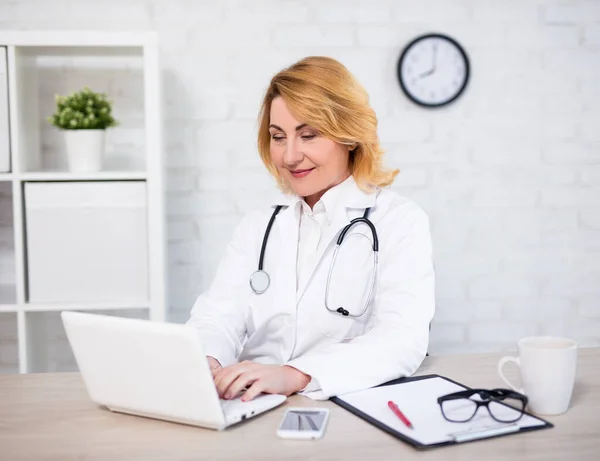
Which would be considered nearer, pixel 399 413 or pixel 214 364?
pixel 399 413

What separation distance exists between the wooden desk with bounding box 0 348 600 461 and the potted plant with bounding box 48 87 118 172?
130 centimetres

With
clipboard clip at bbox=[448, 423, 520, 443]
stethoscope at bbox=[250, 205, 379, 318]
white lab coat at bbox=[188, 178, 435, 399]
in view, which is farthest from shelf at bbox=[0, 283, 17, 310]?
clipboard clip at bbox=[448, 423, 520, 443]

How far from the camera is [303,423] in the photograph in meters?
1.22

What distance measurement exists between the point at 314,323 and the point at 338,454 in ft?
2.51

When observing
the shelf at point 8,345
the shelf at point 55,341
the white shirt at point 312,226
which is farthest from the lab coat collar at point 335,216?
the shelf at point 8,345

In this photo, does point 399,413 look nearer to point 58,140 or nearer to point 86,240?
point 86,240

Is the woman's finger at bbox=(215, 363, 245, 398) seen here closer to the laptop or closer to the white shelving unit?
the laptop

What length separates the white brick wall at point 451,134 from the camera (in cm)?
288

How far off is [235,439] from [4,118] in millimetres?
1759

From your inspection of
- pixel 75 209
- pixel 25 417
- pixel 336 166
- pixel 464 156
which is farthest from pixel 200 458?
pixel 464 156

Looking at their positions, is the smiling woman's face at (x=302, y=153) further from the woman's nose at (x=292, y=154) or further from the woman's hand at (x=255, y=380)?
the woman's hand at (x=255, y=380)

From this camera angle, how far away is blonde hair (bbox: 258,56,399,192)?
1805 millimetres

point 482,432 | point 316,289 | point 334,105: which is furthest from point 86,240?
point 482,432

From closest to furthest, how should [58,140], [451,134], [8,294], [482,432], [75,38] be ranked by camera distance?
[482,432] → [75,38] → [8,294] → [58,140] → [451,134]
